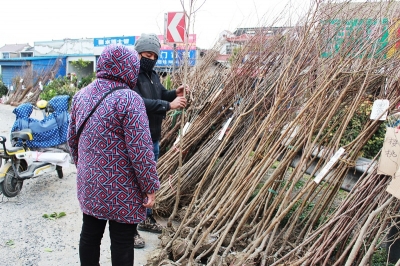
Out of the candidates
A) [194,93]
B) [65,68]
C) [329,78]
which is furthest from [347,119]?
[65,68]

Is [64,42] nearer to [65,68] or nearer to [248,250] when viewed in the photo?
[65,68]

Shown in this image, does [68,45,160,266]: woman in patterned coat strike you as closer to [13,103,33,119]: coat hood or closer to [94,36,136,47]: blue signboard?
[13,103,33,119]: coat hood

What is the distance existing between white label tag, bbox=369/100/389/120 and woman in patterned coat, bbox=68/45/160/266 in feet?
4.42

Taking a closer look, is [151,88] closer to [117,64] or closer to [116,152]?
[117,64]

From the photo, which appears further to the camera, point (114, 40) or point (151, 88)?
point (114, 40)

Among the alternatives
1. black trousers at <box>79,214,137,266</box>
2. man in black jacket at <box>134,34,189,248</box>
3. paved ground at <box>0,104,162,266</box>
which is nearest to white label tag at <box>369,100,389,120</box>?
man in black jacket at <box>134,34,189,248</box>

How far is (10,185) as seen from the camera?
3771mm

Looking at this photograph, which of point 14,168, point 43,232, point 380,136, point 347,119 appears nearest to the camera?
point 347,119

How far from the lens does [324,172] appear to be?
2.12 m

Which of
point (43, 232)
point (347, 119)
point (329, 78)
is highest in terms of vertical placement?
point (329, 78)

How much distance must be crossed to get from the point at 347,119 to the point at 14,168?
11.0 ft

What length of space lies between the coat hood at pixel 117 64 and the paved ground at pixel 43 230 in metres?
1.42

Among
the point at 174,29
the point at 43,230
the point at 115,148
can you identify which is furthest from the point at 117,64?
the point at 43,230

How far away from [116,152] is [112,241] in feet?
1.73
